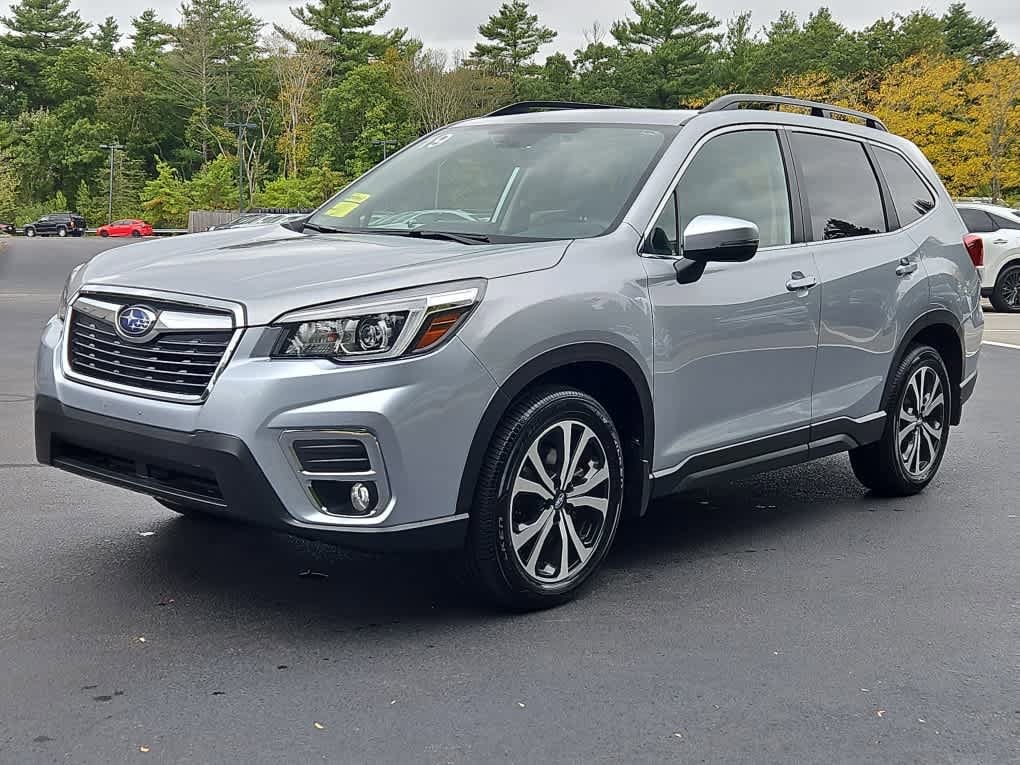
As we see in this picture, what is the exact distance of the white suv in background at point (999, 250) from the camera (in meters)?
20.5

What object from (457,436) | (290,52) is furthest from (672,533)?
(290,52)

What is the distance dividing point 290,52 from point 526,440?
345ft

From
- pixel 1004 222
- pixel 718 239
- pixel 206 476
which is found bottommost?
pixel 206 476

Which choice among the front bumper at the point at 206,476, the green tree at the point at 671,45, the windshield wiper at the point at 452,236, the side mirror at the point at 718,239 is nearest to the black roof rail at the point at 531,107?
the windshield wiper at the point at 452,236

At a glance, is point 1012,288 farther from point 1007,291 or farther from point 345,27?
point 345,27

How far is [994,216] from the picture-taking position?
20656 millimetres

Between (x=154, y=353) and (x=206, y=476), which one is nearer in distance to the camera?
(x=206, y=476)

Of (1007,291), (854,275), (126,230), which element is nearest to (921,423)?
(854,275)

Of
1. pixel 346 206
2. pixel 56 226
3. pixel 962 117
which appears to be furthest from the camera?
pixel 56 226

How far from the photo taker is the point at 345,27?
107m

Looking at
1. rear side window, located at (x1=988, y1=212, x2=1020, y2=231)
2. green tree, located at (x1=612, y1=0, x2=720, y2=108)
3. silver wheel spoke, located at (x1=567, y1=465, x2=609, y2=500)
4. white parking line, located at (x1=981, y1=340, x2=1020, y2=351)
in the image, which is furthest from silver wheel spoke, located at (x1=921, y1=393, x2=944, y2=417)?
green tree, located at (x1=612, y1=0, x2=720, y2=108)

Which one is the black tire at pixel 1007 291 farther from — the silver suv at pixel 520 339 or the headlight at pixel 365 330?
the headlight at pixel 365 330

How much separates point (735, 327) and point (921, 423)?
2008 mm

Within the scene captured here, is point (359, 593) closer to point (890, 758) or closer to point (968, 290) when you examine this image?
point (890, 758)
